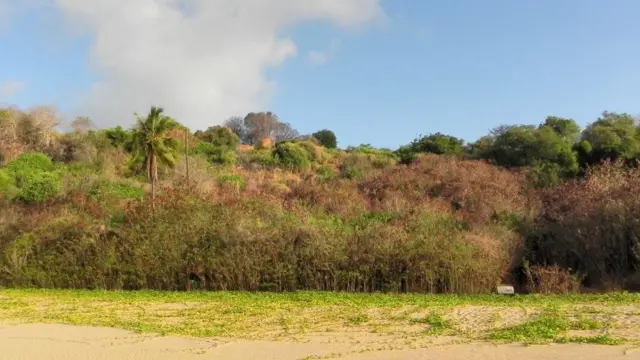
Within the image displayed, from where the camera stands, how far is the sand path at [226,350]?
974 cm

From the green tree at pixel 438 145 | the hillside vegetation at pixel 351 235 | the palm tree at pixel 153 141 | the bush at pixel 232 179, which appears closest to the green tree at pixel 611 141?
the hillside vegetation at pixel 351 235

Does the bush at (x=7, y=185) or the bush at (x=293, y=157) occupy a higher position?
the bush at (x=293, y=157)

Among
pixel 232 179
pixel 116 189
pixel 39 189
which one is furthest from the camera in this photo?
pixel 232 179

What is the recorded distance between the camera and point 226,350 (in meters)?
10.7

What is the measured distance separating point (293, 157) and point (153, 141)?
1780 centimetres

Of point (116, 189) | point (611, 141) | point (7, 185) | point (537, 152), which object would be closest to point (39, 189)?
point (7, 185)

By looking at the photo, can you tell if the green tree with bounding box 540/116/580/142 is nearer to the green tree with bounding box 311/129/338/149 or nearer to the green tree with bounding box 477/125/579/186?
the green tree with bounding box 477/125/579/186

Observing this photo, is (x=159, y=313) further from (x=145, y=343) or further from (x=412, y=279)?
(x=412, y=279)

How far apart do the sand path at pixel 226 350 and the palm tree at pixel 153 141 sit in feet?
68.0

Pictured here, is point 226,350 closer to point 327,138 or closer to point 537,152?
point 537,152

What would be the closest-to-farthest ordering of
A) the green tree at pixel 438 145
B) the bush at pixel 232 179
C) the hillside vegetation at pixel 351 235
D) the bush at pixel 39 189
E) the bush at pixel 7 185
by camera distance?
the hillside vegetation at pixel 351 235 → the bush at pixel 39 189 → the bush at pixel 7 185 → the bush at pixel 232 179 → the green tree at pixel 438 145

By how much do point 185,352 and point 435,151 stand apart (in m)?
37.6

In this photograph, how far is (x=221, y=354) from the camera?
1046 cm

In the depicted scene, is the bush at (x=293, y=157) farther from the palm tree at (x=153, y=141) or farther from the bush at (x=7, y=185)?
the bush at (x=7, y=185)
